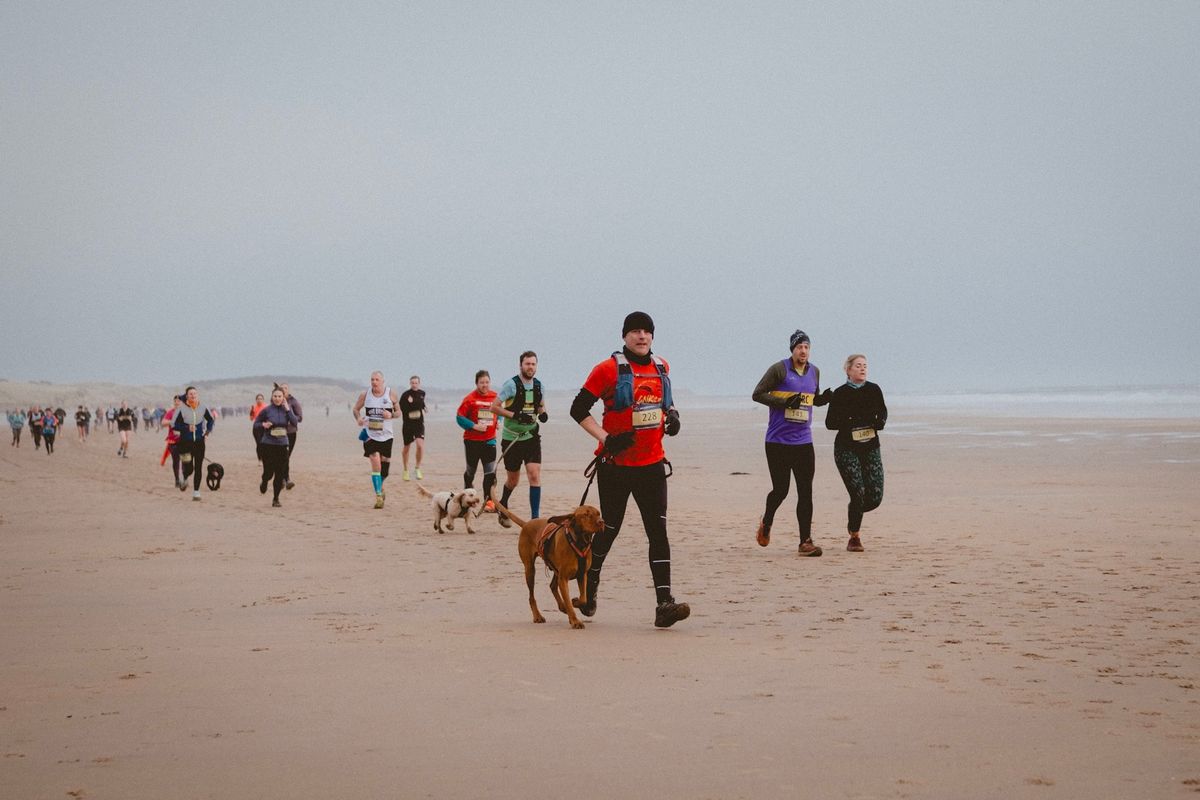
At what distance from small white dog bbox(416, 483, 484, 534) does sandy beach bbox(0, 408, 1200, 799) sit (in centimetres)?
40

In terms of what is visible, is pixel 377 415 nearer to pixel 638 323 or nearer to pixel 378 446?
pixel 378 446

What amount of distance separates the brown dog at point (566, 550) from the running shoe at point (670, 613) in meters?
0.50

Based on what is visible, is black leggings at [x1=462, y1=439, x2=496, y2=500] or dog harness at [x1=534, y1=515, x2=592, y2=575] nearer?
dog harness at [x1=534, y1=515, x2=592, y2=575]

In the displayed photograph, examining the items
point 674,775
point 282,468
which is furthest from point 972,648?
point 282,468

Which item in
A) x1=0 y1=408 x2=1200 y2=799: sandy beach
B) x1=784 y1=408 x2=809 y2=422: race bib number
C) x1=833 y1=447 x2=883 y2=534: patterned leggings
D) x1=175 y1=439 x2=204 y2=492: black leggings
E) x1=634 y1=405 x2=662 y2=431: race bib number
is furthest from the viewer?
x1=175 y1=439 x2=204 y2=492: black leggings

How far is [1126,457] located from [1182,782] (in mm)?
19504

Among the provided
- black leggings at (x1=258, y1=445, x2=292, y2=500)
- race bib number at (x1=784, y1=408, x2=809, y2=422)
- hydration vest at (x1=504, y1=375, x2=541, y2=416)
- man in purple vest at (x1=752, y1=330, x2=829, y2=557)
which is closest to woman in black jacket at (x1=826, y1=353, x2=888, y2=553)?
man in purple vest at (x1=752, y1=330, x2=829, y2=557)

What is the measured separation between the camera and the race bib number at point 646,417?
22.2 feet

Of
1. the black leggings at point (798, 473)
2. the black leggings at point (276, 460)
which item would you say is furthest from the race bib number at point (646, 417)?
the black leggings at point (276, 460)

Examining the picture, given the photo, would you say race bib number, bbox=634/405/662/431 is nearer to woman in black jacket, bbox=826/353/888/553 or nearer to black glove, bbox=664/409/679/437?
black glove, bbox=664/409/679/437

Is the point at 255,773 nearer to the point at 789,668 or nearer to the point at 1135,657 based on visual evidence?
the point at 789,668

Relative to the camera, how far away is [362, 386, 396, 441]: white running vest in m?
15.4

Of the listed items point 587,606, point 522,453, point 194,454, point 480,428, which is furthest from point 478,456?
point 587,606

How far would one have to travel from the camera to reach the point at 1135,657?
563cm
